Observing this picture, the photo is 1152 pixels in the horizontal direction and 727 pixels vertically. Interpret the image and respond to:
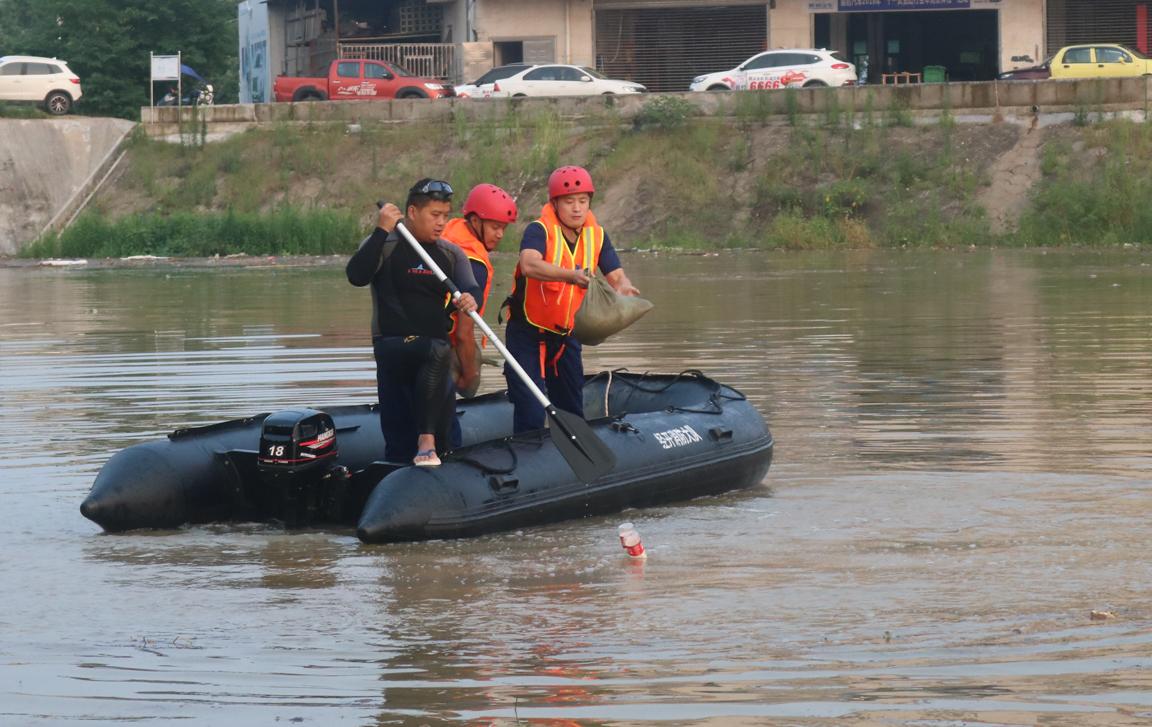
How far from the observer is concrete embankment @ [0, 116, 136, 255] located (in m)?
40.7

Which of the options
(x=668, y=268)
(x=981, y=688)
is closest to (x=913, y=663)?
(x=981, y=688)

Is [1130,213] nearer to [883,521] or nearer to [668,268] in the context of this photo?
[668,268]

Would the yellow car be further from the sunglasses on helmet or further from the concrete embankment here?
the sunglasses on helmet

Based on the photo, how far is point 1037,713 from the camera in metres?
5.88

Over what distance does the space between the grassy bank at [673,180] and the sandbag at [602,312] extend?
25.9 metres

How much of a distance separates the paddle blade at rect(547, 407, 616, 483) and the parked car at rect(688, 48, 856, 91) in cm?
3260

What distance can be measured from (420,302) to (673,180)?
2973 cm

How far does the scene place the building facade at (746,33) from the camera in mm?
46750

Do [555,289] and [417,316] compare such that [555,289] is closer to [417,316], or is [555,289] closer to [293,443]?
[417,316]

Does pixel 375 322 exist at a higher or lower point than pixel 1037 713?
higher

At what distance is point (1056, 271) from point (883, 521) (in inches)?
777

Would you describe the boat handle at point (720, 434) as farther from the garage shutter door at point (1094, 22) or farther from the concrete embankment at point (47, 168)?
the garage shutter door at point (1094, 22)

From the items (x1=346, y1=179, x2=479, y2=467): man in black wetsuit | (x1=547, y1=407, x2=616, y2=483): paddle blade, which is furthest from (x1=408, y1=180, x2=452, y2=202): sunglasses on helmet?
(x1=547, y1=407, x2=616, y2=483): paddle blade

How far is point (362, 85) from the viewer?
44.7 meters
